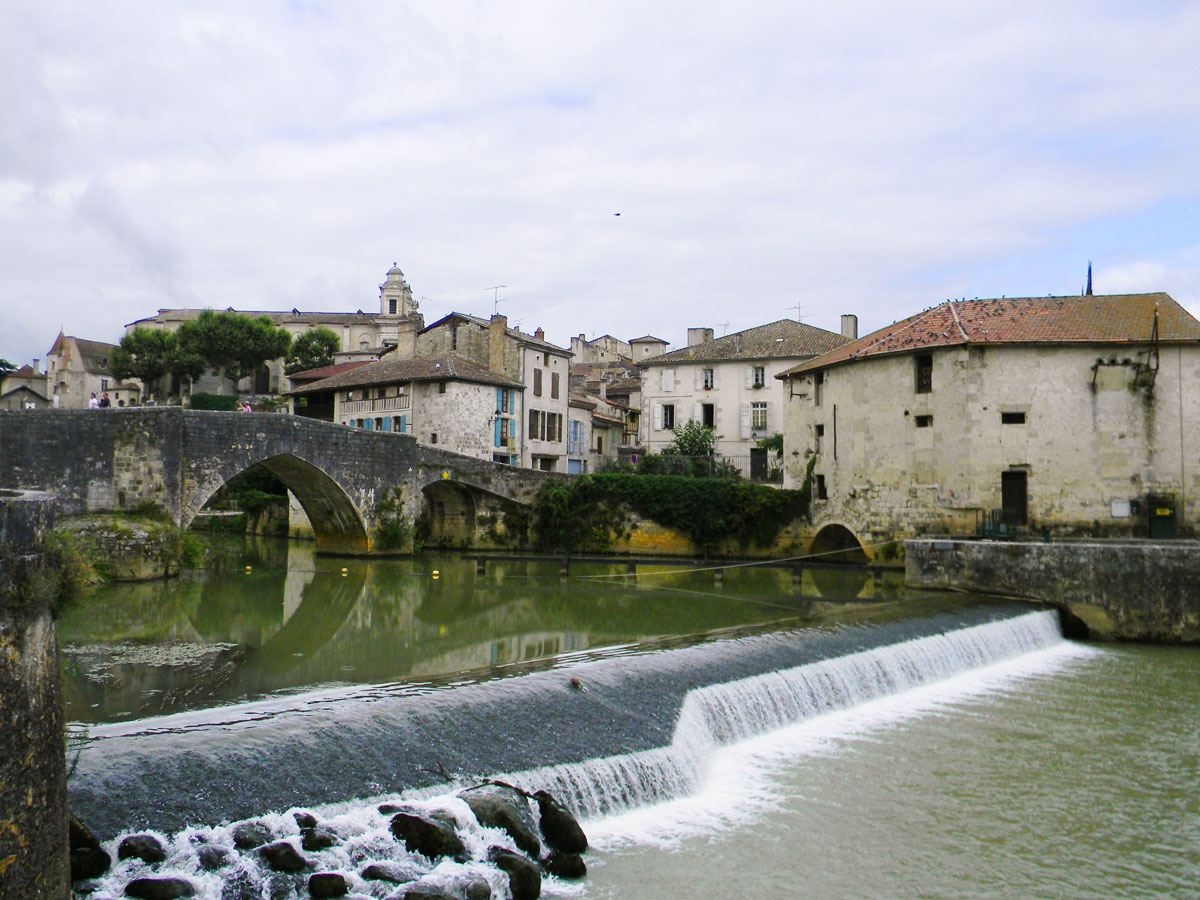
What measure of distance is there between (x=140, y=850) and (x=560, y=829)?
2.88 meters

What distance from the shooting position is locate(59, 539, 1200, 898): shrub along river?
22.0 feet

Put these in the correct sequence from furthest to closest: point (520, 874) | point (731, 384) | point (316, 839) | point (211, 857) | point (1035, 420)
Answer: point (731, 384)
point (1035, 420)
point (520, 874)
point (316, 839)
point (211, 857)

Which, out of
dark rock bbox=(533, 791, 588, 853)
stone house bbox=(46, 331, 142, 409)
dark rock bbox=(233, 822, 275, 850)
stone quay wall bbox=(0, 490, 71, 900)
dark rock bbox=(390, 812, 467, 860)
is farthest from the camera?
stone house bbox=(46, 331, 142, 409)

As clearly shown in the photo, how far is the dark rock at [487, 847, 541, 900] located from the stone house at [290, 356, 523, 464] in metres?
28.8

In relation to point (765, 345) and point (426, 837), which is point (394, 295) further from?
point (426, 837)

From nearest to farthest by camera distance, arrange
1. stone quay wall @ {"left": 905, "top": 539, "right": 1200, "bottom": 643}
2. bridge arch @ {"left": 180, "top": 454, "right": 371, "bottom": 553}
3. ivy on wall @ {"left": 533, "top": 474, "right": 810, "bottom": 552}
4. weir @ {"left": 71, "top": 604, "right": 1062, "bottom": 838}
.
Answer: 1. weir @ {"left": 71, "top": 604, "right": 1062, "bottom": 838}
2. stone quay wall @ {"left": 905, "top": 539, "right": 1200, "bottom": 643}
3. bridge arch @ {"left": 180, "top": 454, "right": 371, "bottom": 553}
4. ivy on wall @ {"left": 533, "top": 474, "right": 810, "bottom": 552}

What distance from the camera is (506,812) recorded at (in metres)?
7.03

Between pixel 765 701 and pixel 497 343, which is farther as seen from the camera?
pixel 497 343

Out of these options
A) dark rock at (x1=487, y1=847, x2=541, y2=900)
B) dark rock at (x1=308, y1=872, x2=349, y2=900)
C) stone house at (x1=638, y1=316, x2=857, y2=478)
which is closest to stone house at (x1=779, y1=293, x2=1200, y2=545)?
stone house at (x1=638, y1=316, x2=857, y2=478)

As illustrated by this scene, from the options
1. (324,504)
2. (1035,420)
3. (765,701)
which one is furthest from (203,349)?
(765,701)

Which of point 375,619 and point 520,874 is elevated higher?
point 375,619

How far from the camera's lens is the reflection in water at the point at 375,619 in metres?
11.1

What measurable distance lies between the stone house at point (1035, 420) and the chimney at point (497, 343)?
16.9 meters

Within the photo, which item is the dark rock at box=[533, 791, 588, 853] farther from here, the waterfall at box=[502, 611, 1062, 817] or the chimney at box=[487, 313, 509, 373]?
the chimney at box=[487, 313, 509, 373]
